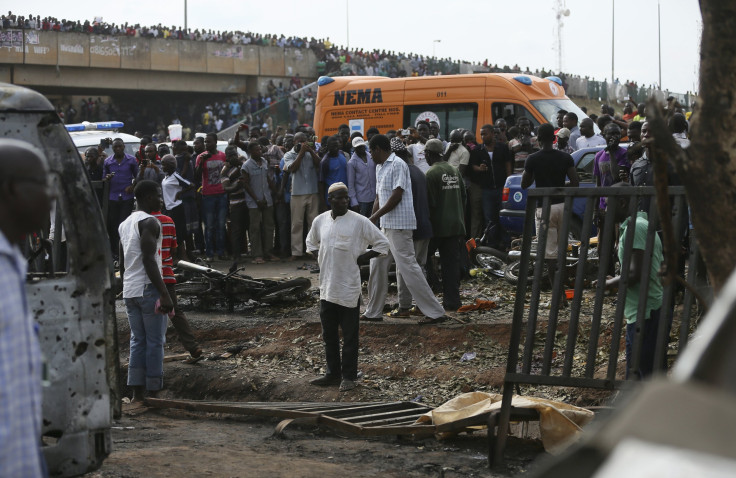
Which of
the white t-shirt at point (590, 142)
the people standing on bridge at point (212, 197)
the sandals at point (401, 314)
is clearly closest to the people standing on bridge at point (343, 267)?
the sandals at point (401, 314)

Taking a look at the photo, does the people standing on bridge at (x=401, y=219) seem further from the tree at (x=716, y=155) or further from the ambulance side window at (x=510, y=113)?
the ambulance side window at (x=510, y=113)

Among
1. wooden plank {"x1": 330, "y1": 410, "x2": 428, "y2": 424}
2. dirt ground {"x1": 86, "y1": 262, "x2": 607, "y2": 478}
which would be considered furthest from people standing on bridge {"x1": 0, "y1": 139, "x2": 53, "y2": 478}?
wooden plank {"x1": 330, "y1": 410, "x2": 428, "y2": 424}

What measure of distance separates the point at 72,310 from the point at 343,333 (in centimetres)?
385

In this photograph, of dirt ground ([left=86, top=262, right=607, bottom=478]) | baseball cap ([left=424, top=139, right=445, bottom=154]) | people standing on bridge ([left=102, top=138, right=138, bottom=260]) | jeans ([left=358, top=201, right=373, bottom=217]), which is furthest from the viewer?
people standing on bridge ([left=102, top=138, right=138, bottom=260])

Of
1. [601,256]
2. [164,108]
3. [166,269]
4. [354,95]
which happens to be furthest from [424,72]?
[601,256]

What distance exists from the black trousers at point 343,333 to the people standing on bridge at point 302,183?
691cm

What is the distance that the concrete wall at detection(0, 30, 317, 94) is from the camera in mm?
40500

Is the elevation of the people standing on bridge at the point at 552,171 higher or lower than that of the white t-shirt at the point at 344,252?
higher

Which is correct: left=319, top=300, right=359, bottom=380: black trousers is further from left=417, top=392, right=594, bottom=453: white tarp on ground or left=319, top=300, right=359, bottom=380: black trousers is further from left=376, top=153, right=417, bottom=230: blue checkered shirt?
left=376, top=153, right=417, bottom=230: blue checkered shirt

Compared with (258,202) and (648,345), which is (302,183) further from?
(648,345)

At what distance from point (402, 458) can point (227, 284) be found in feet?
18.6

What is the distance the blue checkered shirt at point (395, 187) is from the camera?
1042cm

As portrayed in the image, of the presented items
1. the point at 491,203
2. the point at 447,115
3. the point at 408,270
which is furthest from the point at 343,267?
A: the point at 447,115

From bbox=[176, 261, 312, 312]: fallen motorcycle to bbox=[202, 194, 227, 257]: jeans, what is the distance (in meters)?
3.92
